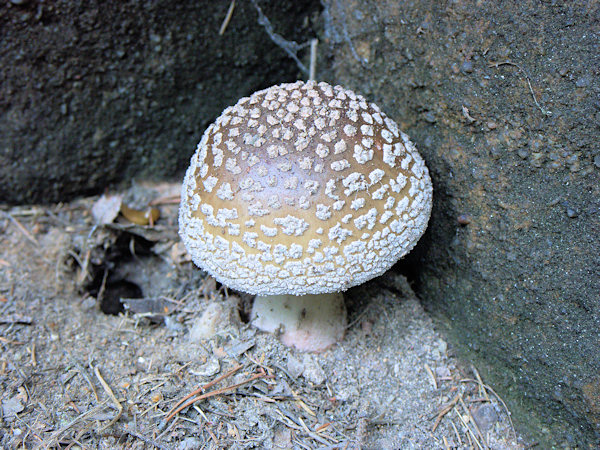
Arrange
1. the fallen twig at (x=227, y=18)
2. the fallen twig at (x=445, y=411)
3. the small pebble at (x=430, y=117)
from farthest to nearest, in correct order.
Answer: the fallen twig at (x=227, y=18), the small pebble at (x=430, y=117), the fallen twig at (x=445, y=411)

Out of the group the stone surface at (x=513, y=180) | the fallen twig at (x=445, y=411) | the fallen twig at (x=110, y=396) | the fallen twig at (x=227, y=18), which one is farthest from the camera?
the fallen twig at (x=227, y=18)

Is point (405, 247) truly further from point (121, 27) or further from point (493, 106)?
point (121, 27)

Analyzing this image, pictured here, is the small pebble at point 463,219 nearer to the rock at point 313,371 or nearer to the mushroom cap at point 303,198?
the mushroom cap at point 303,198

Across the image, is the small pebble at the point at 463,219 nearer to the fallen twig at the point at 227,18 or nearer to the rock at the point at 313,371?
the rock at the point at 313,371

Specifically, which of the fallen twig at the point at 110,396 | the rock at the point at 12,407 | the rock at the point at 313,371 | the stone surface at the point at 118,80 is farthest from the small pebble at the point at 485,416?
the stone surface at the point at 118,80

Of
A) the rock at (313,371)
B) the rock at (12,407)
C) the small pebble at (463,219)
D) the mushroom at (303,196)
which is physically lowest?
the rock at (313,371)

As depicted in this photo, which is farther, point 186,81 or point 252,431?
point 186,81

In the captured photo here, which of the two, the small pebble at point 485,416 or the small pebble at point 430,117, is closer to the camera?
the small pebble at point 485,416

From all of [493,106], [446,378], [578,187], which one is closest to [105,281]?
[446,378]

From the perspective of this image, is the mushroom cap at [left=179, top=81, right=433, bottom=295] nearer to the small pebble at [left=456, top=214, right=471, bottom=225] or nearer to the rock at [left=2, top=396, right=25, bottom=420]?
the small pebble at [left=456, top=214, right=471, bottom=225]

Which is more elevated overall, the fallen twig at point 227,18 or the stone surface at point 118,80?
the fallen twig at point 227,18
